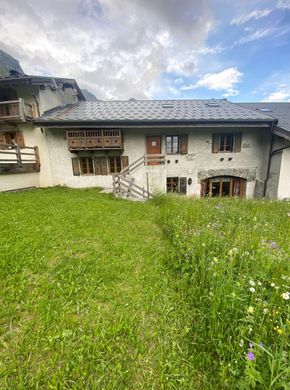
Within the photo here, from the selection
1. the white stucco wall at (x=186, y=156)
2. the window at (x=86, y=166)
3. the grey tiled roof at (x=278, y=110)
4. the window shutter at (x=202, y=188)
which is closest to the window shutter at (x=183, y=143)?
the white stucco wall at (x=186, y=156)

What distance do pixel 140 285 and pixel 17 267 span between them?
7.03 ft

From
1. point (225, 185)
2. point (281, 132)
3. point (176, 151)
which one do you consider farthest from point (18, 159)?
point (281, 132)

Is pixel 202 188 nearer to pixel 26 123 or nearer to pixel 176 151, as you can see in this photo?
pixel 176 151

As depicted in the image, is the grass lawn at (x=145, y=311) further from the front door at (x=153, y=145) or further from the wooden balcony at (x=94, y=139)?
the front door at (x=153, y=145)

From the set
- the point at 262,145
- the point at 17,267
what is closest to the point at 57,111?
the point at 17,267

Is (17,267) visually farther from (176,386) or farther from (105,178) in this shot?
(105,178)

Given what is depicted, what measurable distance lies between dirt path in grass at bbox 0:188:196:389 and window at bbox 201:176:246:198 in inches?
364

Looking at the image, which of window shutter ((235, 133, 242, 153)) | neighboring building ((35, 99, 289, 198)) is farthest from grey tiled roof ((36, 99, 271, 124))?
window shutter ((235, 133, 242, 153))

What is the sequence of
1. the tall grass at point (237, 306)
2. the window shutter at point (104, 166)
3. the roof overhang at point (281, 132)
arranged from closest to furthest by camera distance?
the tall grass at point (237, 306)
the roof overhang at point (281, 132)
the window shutter at point (104, 166)

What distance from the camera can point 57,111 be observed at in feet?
Result: 39.8

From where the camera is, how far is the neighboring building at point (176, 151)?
35.3 ft

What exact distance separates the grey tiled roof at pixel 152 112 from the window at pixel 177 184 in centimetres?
383

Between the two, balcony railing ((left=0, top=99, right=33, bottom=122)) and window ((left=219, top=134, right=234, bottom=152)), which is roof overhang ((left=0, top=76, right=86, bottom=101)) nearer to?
balcony railing ((left=0, top=99, right=33, bottom=122))

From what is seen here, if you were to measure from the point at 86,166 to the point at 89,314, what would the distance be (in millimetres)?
10658
